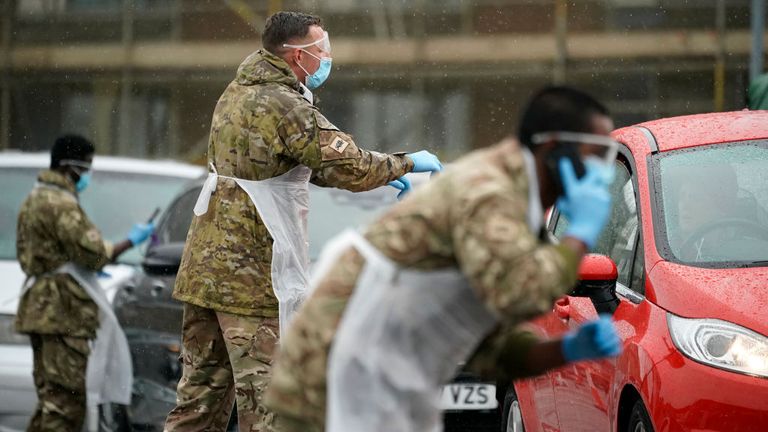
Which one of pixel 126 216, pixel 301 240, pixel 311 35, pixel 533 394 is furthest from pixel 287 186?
pixel 126 216

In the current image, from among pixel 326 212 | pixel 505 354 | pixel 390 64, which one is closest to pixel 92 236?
pixel 326 212

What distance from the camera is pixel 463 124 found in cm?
2362

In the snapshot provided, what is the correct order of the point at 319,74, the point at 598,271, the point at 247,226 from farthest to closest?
the point at 319,74 → the point at 247,226 → the point at 598,271

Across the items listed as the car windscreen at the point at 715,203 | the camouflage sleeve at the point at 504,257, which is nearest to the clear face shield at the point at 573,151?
the camouflage sleeve at the point at 504,257

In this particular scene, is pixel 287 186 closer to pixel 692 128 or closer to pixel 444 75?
pixel 692 128

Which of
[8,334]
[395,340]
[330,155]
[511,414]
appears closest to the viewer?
[395,340]

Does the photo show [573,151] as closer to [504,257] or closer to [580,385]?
[504,257]

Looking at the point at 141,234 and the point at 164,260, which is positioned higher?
the point at 141,234

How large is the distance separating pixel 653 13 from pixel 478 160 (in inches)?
791

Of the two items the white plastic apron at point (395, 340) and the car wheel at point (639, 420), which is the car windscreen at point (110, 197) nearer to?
the car wheel at point (639, 420)

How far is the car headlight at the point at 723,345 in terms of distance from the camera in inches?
212

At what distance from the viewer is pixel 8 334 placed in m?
9.45

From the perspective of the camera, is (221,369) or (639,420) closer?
(639,420)

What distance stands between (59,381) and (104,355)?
0.95ft
